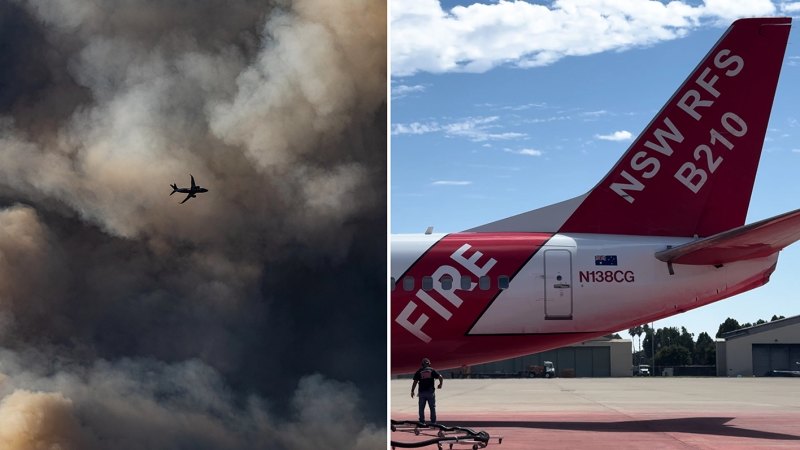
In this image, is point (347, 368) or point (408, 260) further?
point (408, 260)

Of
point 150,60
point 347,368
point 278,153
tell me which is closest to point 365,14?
point 278,153

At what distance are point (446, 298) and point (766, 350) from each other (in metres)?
58.3

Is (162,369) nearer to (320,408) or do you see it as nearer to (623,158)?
(320,408)

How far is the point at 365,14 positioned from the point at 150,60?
165 cm

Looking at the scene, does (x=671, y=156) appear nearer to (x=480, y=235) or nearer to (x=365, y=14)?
(x=480, y=235)

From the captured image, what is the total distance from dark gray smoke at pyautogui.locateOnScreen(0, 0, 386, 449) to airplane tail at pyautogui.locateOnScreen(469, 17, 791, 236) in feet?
33.5

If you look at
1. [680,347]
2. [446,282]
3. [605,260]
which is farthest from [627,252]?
[680,347]

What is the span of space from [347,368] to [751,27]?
12.0 meters

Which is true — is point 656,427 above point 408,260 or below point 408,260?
below

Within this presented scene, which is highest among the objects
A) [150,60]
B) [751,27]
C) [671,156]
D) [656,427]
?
[751,27]

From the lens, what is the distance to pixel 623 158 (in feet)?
52.3

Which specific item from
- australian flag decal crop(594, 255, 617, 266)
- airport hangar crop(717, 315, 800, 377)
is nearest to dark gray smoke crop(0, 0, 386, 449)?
australian flag decal crop(594, 255, 617, 266)

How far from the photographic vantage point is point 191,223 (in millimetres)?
6691

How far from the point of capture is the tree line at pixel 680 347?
10188cm
